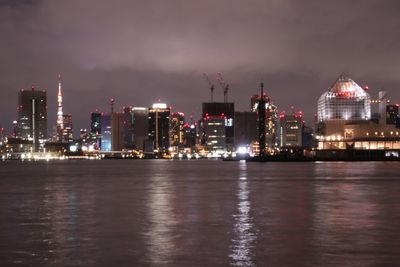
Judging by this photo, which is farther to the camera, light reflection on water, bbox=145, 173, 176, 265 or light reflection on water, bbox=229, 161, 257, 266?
light reflection on water, bbox=145, 173, 176, 265

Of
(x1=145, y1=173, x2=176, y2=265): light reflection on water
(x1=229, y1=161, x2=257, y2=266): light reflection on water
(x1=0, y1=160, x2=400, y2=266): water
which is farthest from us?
(x1=145, y1=173, x2=176, y2=265): light reflection on water

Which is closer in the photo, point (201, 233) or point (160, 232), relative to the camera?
point (201, 233)

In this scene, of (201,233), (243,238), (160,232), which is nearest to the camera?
(243,238)

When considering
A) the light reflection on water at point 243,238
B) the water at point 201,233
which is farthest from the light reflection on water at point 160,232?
the light reflection on water at point 243,238

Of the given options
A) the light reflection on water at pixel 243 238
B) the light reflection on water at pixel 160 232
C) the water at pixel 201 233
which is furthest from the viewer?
the light reflection on water at pixel 160 232

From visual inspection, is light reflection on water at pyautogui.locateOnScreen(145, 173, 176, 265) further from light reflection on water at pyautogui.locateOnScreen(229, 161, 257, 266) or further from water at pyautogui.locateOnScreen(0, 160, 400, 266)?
light reflection on water at pyautogui.locateOnScreen(229, 161, 257, 266)

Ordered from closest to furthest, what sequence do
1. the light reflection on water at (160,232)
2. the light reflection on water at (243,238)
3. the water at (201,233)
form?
the light reflection on water at (243,238), the water at (201,233), the light reflection on water at (160,232)

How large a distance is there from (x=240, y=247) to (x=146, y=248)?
3373mm

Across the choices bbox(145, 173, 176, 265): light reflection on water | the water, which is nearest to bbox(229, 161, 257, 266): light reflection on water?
the water

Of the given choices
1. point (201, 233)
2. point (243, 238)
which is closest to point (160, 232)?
point (201, 233)

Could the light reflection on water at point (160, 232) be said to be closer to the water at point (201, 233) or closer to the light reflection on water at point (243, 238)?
the water at point (201, 233)

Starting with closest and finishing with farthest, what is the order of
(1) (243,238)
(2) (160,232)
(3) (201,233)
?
1. (1) (243,238)
2. (3) (201,233)
3. (2) (160,232)

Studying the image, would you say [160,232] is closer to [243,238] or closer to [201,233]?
[201,233]

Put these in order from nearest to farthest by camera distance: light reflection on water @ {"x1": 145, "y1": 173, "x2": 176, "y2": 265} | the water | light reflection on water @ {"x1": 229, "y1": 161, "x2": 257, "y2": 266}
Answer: light reflection on water @ {"x1": 229, "y1": 161, "x2": 257, "y2": 266}
the water
light reflection on water @ {"x1": 145, "y1": 173, "x2": 176, "y2": 265}
